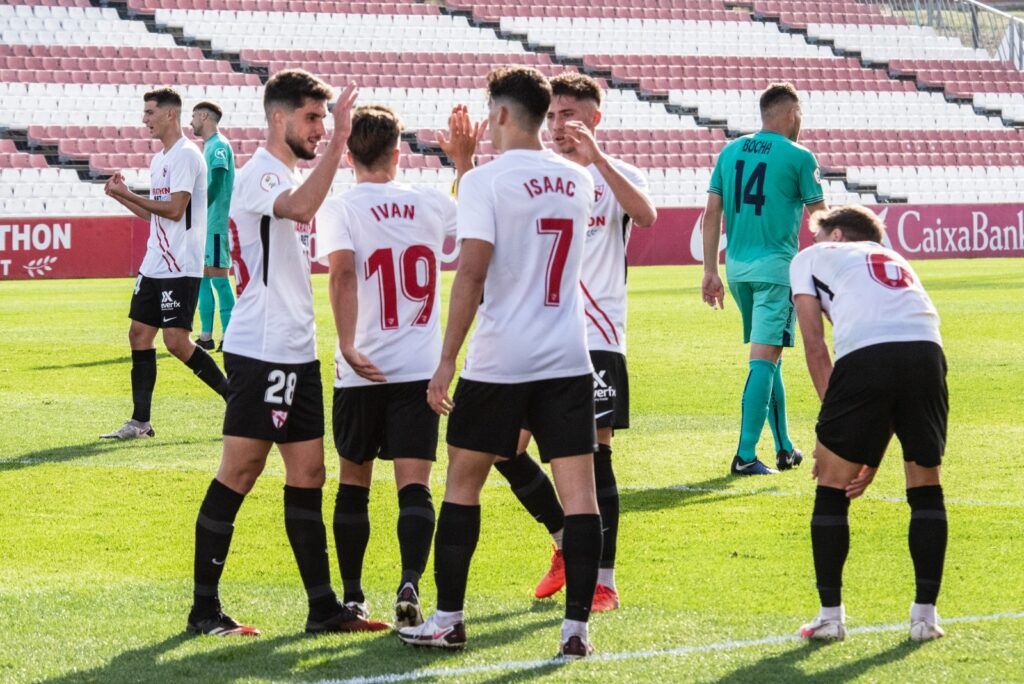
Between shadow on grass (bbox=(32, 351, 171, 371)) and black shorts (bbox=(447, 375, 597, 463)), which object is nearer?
black shorts (bbox=(447, 375, 597, 463))

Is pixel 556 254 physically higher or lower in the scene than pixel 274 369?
higher

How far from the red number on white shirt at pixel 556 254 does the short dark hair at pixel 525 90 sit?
1.04 feet

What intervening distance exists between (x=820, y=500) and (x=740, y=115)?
1272 inches

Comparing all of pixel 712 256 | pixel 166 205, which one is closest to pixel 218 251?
pixel 166 205

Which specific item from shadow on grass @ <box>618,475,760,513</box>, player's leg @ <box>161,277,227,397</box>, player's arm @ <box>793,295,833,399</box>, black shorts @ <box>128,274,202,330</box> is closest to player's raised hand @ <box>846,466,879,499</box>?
player's arm @ <box>793,295,833,399</box>

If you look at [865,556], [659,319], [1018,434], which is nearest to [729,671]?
[865,556]

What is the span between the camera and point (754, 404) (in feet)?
26.5

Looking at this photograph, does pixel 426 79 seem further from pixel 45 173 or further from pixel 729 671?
pixel 729 671

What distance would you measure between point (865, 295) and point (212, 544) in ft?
7.65

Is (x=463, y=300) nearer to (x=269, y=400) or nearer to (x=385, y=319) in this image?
(x=385, y=319)

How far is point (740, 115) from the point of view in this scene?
3625 centimetres

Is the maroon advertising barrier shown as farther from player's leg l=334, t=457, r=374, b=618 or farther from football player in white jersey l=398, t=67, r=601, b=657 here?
football player in white jersey l=398, t=67, r=601, b=657

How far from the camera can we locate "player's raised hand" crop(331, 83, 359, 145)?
4.75 meters

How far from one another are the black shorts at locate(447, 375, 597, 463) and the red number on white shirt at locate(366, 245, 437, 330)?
0.52 metres
